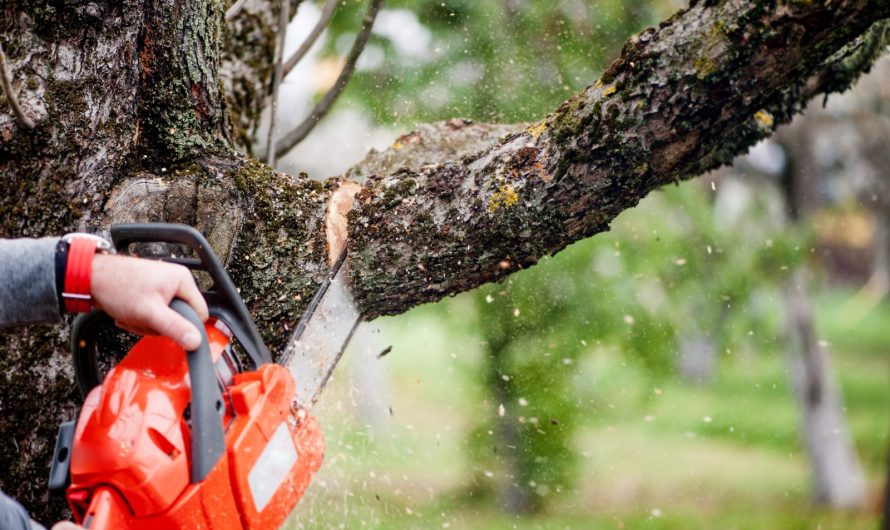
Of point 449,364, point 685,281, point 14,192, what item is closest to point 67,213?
point 14,192

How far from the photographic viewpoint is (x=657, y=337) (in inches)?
177

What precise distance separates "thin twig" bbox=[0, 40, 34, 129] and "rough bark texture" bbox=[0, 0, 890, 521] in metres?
0.03

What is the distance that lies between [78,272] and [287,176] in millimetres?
616

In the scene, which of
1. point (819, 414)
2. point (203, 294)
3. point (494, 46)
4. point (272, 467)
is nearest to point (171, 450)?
point (272, 467)

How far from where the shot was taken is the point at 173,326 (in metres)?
1.17

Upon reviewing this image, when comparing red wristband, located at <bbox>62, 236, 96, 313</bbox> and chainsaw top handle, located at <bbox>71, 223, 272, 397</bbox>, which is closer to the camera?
red wristband, located at <bbox>62, 236, 96, 313</bbox>

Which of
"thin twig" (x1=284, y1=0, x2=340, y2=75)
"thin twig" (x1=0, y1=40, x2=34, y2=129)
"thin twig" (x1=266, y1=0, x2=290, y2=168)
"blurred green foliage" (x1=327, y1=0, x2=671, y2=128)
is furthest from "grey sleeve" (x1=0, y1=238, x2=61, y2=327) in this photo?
"blurred green foliage" (x1=327, y1=0, x2=671, y2=128)

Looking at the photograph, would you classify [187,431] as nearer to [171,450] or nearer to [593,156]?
[171,450]

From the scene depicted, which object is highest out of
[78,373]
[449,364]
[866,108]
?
[866,108]

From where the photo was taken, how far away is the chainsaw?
3.90ft

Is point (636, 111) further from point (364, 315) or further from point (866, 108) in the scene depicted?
point (866, 108)

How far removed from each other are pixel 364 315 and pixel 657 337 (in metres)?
3.15

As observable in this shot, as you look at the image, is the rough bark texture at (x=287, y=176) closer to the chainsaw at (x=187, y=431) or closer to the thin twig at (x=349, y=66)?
the chainsaw at (x=187, y=431)

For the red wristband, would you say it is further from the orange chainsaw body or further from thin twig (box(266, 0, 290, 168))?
thin twig (box(266, 0, 290, 168))
